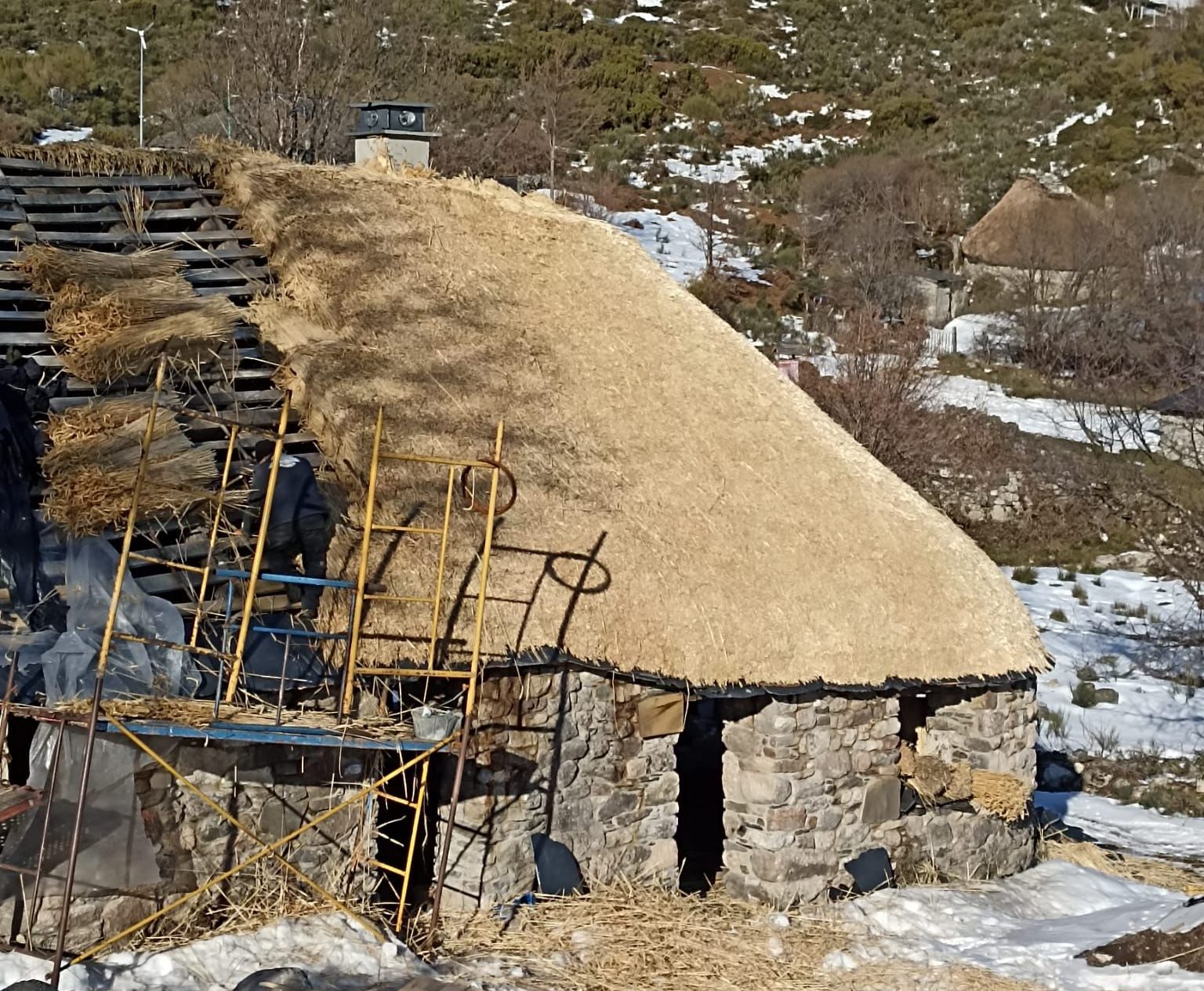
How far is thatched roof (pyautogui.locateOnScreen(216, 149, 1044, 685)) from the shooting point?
9.51 m

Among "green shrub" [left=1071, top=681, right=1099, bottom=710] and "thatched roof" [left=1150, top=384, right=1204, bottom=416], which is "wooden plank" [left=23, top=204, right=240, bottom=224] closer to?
"green shrub" [left=1071, top=681, right=1099, bottom=710]

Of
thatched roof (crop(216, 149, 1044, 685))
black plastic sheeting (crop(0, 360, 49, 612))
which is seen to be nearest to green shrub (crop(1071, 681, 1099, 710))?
thatched roof (crop(216, 149, 1044, 685))

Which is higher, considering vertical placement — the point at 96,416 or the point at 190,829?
the point at 96,416

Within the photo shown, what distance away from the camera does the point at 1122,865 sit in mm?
12211

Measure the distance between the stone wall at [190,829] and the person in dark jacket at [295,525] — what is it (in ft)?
3.42

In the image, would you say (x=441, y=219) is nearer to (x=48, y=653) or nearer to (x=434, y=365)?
(x=434, y=365)

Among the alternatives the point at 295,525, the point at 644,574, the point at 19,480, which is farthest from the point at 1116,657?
the point at 19,480

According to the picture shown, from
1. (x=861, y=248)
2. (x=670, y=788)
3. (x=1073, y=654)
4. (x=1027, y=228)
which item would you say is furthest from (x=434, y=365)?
(x=1027, y=228)

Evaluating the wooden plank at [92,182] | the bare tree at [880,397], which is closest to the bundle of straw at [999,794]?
the wooden plank at [92,182]

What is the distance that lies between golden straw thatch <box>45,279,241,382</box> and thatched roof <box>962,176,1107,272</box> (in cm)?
3072

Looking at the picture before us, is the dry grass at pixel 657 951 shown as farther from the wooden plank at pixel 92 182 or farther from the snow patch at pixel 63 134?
the snow patch at pixel 63 134

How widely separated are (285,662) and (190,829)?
110cm

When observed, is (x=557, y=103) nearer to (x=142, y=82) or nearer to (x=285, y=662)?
(x=142, y=82)

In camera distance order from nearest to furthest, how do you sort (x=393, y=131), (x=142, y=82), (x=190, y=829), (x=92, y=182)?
1. (x=190, y=829)
2. (x=92, y=182)
3. (x=393, y=131)
4. (x=142, y=82)
